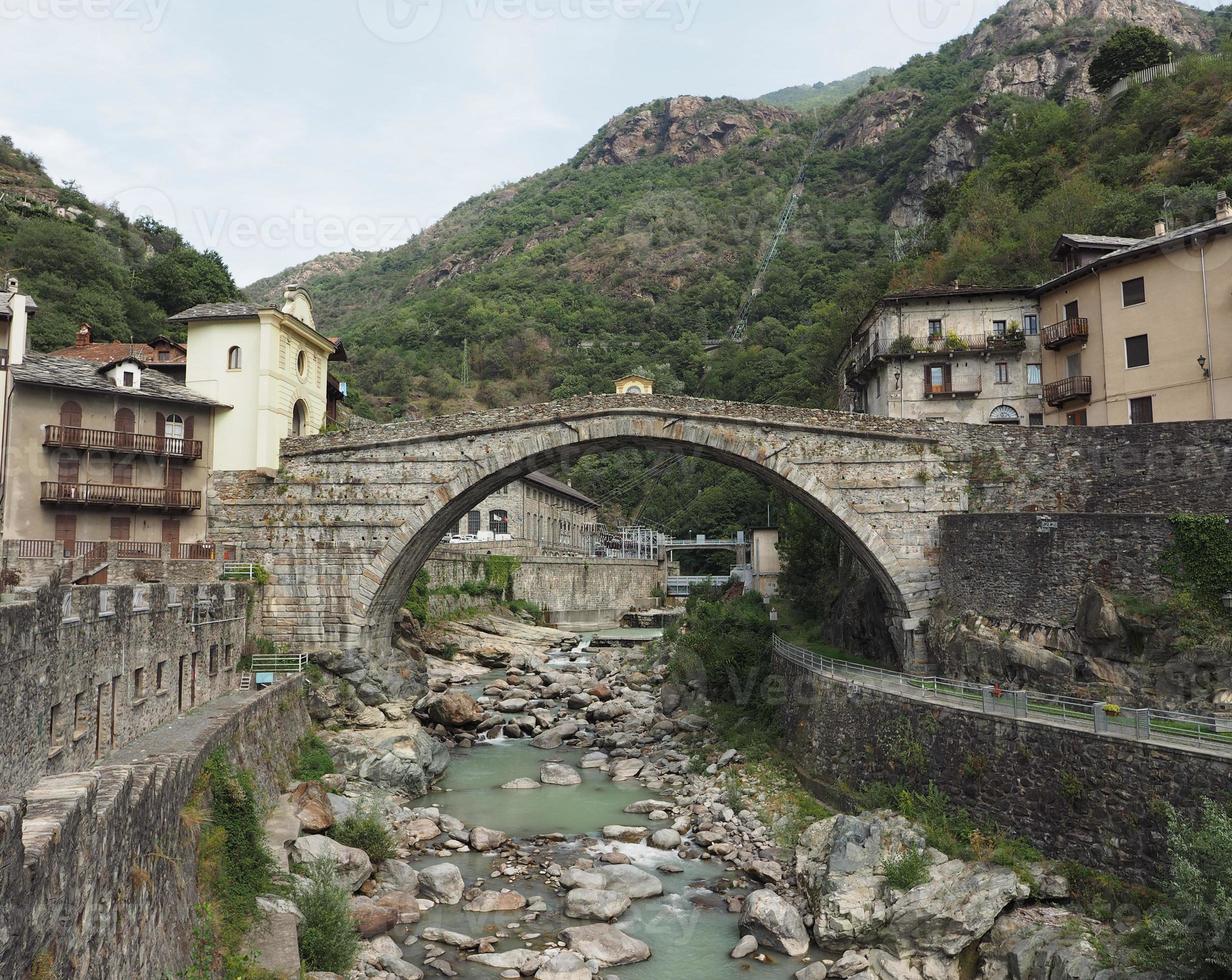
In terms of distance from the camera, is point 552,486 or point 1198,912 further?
point 552,486

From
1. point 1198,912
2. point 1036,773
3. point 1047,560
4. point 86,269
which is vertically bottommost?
point 1198,912

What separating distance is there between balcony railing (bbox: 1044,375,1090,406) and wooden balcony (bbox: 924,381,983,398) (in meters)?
2.16

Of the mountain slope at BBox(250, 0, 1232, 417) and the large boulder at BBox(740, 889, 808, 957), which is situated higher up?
the mountain slope at BBox(250, 0, 1232, 417)

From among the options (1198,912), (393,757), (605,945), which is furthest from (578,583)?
(1198,912)

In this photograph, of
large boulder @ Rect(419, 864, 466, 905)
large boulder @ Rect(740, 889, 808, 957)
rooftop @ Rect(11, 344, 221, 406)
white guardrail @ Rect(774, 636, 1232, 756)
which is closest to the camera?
white guardrail @ Rect(774, 636, 1232, 756)

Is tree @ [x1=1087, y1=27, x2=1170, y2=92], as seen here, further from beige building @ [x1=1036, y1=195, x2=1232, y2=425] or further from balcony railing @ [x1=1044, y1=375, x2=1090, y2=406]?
balcony railing @ [x1=1044, y1=375, x2=1090, y2=406]

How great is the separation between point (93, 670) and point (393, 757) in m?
9.89

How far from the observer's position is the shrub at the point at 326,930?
10.5 m

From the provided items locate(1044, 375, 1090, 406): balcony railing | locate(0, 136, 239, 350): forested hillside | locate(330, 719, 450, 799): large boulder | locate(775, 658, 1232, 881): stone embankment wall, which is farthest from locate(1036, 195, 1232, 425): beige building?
locate(0, 136, 239, 350): forested hillside

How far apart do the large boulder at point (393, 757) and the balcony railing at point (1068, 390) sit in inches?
806

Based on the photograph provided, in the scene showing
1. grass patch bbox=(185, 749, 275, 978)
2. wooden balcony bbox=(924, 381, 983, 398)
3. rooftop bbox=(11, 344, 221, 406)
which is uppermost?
wooden balcony bbox=(924, 381, 983, 398)

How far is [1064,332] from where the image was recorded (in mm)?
25234

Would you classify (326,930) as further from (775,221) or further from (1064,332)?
(775,221)

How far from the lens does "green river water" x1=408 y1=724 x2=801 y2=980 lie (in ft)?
39.5
